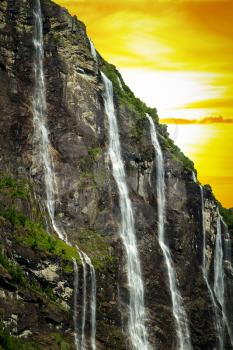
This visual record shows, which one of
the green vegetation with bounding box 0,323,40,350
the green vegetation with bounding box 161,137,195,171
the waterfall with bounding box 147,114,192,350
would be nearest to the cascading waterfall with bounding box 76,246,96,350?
the green vegetation with bounding box 0,323,40,350

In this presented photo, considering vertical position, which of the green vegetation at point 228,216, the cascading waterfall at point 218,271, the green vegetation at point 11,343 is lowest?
the green vegetation at point 11,343

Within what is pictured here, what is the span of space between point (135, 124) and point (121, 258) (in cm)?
1830

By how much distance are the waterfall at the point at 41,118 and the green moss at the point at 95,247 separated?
2.16m

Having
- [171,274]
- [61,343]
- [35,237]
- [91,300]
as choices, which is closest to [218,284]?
[171,274]

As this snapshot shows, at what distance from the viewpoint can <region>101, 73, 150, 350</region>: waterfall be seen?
74.6m

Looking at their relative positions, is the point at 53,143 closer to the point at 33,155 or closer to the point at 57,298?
the point at 33,155

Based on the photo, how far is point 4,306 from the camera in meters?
62.8

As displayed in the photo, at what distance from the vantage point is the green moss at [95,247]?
7268 centimetres

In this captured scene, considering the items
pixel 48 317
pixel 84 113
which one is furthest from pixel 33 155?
pixel 48 317

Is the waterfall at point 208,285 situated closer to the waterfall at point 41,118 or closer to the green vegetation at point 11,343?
the waterfall at point 41,118

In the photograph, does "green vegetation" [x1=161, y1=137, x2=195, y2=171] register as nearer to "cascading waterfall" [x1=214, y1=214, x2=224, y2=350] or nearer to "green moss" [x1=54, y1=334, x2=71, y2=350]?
"cascading waterfall" [x1=214, y1=214, x2=224, y2=350]

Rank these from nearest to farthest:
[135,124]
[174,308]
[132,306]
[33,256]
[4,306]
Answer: [4,306] → [33,256] → [132,306] → [174,308] → [135,124]

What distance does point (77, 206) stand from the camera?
7712 centimetres

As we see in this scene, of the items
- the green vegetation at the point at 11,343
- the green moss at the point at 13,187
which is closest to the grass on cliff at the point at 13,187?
the green moss at the point at 13,187
